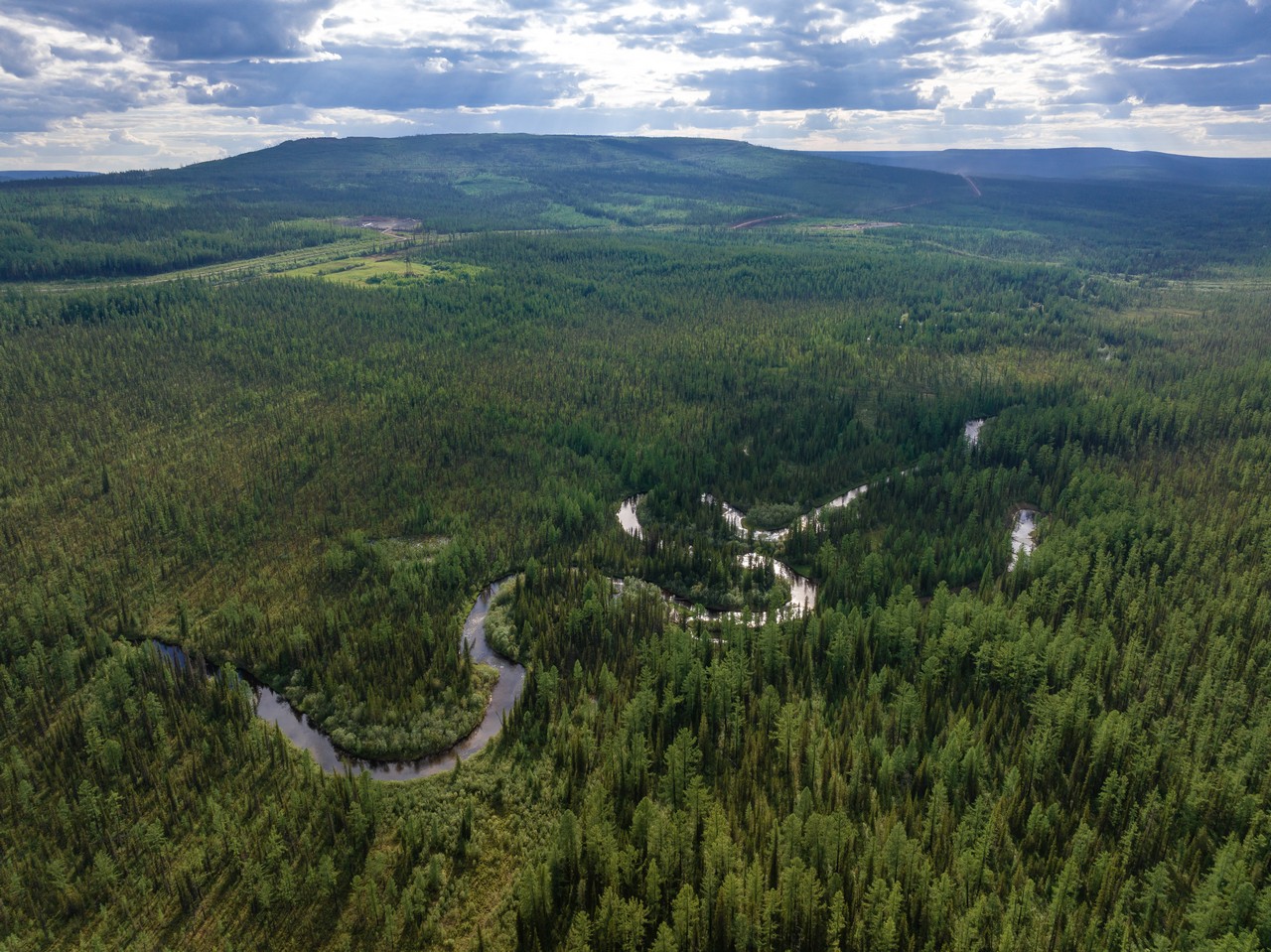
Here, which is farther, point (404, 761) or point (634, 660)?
point (634, 660)

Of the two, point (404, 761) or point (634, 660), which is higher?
point (634, 660)

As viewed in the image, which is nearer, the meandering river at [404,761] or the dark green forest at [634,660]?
the dark green forest at [634,660]

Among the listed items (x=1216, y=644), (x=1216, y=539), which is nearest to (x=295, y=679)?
(x=1216, y=644)

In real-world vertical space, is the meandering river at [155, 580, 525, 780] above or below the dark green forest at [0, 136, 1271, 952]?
below

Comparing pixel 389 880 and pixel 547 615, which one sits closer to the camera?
pixel 389 880

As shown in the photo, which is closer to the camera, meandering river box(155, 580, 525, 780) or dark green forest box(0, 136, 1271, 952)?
dark green forest box(0, 136, 1271, 952)

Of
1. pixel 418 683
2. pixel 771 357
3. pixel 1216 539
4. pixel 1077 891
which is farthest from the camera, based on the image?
pixel 771 357

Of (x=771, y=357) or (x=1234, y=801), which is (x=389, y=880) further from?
(x=771, y=357)

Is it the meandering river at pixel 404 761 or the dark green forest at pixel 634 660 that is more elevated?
Answer: the dark green forest at pixel 634 660
